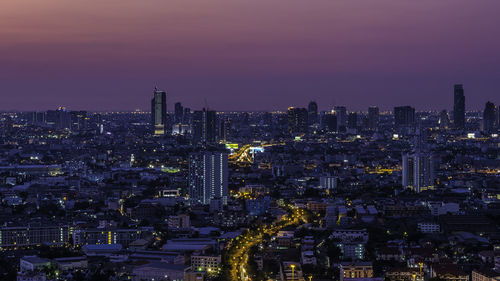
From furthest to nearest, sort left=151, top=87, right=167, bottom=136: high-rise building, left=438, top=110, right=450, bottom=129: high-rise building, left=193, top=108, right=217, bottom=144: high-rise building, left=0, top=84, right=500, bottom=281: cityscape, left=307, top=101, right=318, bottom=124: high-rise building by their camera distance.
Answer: left=307, top=101, right=318, bottom=124: high-rise building → left=438, top=110, right=450, bottom=129: high-rise building → left=151, top=87, right=167, bottom=136: high-rise building → left=193, top=108, right=217, bottom=144: high-rise building → left=0, top=84, right=500, bottom=281: cityscape

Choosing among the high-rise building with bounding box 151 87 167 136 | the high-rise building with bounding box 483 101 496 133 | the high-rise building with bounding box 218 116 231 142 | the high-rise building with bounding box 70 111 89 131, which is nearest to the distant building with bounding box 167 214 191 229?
the high-rise building with bounding box 218 116 231 142

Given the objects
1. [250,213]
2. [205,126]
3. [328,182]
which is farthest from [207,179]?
[205,126]

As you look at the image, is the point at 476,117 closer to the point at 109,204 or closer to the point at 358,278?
the point at 109,204

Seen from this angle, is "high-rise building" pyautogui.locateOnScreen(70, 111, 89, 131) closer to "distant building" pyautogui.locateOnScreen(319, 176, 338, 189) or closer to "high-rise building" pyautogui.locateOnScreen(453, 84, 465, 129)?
"high-rise building" pyautogui.locateOnScreen(453, 84, 465, 129)

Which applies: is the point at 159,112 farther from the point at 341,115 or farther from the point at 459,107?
the point at 459,107

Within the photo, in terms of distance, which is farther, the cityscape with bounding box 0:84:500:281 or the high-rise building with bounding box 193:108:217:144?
the high-rise building with bounding box 193:108:217:144
